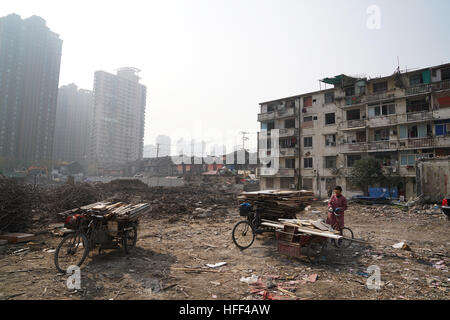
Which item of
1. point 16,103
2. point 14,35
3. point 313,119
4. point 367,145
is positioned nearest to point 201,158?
point 313,119

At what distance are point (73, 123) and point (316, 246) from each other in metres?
109

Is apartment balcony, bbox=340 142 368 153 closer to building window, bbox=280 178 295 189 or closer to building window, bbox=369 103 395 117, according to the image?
building window, bbox=369 103 395 117

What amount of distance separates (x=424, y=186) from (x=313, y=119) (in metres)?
16.6

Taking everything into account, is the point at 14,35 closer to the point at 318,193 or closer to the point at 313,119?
the point at 313,119

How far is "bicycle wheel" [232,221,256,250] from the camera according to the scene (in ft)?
24.6

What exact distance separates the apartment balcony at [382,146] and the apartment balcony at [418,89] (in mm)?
5390

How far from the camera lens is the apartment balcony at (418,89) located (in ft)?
83.1

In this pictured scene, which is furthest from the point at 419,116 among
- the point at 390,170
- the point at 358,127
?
the point at 390,170

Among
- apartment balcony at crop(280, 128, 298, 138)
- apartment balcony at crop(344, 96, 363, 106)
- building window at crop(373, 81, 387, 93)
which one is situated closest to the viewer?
building window at crop(373, 81, 387, 93)

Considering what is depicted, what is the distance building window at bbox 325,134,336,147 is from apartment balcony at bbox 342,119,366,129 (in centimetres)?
201

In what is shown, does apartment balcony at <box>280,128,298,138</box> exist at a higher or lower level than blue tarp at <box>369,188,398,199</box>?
higher

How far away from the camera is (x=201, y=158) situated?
67.5 metres

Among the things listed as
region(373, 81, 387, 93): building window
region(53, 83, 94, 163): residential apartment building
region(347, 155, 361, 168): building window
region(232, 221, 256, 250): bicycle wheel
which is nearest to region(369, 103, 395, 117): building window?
region(373, 81, 387, 93): building window
